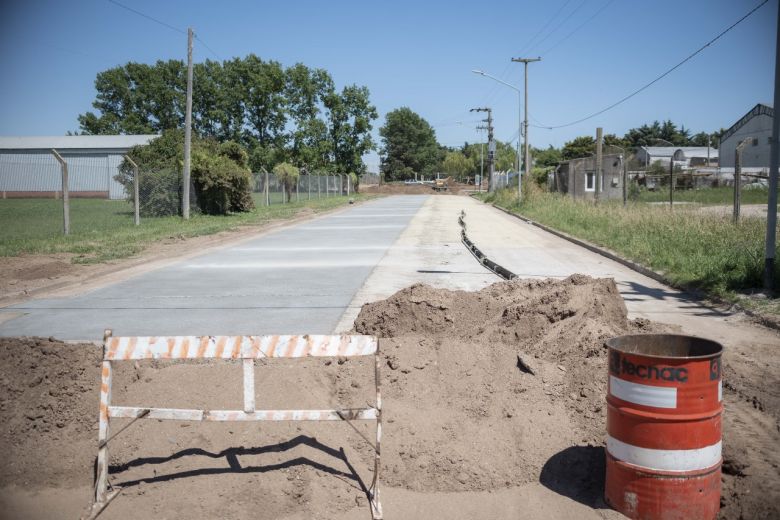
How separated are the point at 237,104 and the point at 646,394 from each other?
76611 millimetres

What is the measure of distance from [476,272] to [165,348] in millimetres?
9141

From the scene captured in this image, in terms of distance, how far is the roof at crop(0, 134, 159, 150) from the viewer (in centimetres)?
5912

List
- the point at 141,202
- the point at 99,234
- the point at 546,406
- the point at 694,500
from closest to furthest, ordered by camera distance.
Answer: the point at 694,500
the point at 546,406
the point at 99,234
the point at 141,202

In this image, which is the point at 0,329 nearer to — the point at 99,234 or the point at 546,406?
the point at 546,406

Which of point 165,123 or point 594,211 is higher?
point 165,123

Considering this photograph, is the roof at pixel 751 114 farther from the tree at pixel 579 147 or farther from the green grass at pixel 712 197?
the tree at pixel 579 147

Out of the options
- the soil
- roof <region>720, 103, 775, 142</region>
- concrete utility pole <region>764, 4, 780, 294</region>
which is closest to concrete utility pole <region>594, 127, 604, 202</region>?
concrete utility pole <region>764, 4, 780, 294</region>

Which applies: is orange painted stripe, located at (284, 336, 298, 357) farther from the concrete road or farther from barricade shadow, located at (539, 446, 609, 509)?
the concrete road

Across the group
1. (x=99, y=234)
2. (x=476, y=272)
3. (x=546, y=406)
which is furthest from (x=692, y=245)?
(x=99, y=234)

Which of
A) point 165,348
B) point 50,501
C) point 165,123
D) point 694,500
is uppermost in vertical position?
Result: point 165,123

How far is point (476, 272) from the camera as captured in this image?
12.9 metres

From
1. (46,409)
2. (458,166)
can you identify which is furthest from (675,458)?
(458,166)

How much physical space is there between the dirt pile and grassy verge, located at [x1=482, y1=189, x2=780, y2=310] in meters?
8.37

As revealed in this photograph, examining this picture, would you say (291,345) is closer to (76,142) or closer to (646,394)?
(646,394)
